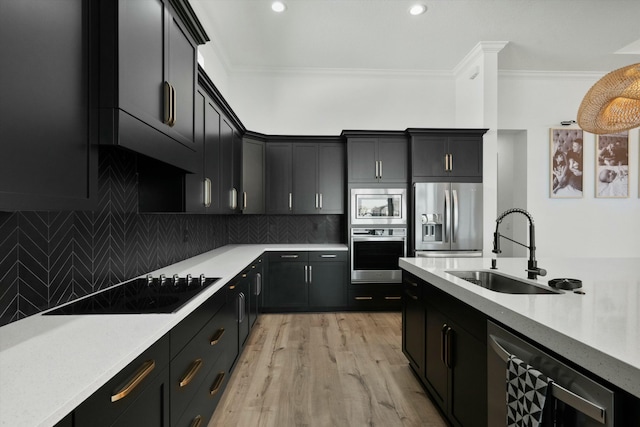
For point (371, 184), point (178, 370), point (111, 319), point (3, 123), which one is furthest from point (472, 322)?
point (371, 184)

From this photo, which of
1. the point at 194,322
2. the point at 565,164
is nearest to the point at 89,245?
the point at 194,322

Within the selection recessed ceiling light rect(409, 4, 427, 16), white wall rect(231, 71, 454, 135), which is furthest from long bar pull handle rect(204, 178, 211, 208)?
recessed ceiling light rect(409, 4, 427, 16)

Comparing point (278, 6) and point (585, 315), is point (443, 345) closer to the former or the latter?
point (585, 315)

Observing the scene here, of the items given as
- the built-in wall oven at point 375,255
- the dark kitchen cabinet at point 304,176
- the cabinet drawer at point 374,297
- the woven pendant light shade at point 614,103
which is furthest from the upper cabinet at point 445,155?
the woven pendant light shade at point 614,103

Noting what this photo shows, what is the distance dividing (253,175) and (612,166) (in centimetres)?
520

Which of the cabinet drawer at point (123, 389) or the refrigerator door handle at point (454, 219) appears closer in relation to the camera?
the cabinet drawer at point (123, 389)

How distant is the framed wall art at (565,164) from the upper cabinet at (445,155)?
4.93 ft

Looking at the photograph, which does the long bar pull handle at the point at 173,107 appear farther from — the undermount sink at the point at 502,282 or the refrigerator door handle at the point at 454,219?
the refrigerator door handle at the point at 454,219

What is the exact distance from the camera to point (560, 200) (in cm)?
457

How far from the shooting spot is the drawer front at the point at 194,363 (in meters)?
1.31

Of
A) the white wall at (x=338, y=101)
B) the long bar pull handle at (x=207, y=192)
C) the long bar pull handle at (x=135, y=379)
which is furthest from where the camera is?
the white wall at (x=338, y=101)

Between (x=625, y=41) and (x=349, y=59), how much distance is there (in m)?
3.40

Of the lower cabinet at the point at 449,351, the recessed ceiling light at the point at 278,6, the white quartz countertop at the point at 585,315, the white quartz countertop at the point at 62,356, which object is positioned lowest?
the lower cabinet at the point at 449,351

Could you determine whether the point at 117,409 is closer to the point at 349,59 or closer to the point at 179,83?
the point at 179,83
